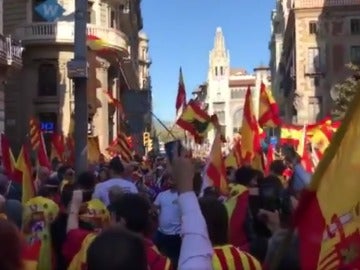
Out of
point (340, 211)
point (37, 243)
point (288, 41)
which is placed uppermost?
point (288, 41)

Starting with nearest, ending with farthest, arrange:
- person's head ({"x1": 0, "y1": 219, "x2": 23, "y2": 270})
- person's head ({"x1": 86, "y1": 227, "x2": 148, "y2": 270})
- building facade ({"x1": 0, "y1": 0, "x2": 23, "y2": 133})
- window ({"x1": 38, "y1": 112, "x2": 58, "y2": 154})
→ 1. person's head ({"x1": 0, "y1": 219, "x2": 23, "y2": 270})
2. person's head ({"x1": 86, "y1": 227, "x2": 148, "y2": 270})
3. building facade ({"x1": 0, "y1": 0, "x2": 23, "y2": 133})
4. window ({"x1": 38, "y1": 112, "x2": 58, "y2": 154})

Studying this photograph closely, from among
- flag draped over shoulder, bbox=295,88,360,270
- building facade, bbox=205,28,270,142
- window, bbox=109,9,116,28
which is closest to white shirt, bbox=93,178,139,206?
flag draped over shoulder, bbox=295,88,360,270

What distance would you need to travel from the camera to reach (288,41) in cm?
8269

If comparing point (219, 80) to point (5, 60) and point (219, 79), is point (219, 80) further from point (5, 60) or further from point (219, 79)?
point (5, 60)

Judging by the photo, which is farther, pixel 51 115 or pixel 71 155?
pixel 51 115

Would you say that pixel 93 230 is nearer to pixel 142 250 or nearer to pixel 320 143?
pixel 142 250

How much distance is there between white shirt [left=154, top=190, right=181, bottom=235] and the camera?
9000 millimetres

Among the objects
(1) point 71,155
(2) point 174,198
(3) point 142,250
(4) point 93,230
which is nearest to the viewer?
(3) point 142,250

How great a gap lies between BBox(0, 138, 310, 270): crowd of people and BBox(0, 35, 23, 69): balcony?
904 inches

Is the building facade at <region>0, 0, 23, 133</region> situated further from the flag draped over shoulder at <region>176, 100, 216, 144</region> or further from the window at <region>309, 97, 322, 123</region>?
the window at <region>309, 97, 322, 123</region>

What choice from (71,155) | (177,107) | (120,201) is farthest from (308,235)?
(177,107)

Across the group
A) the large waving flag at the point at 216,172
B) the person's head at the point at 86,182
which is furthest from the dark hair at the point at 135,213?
the large waving flag at the point at 216,172

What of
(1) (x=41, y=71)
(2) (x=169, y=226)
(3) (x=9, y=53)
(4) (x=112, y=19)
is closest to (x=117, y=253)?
(2) (x=169, y=226)

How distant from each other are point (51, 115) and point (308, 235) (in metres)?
39.9
